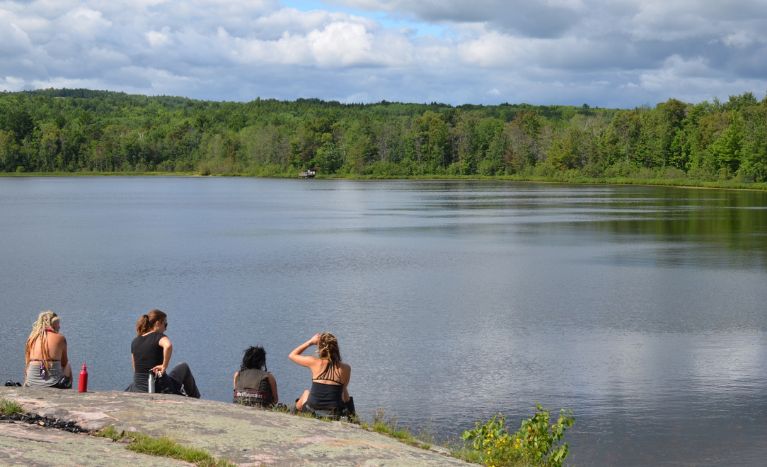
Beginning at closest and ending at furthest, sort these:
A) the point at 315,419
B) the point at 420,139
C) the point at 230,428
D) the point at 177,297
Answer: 1. the point at 230,428
2. the point at 315,419
3. the point at 177,297
4. the point at 420,139

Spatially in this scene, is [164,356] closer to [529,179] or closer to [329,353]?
[329,353]

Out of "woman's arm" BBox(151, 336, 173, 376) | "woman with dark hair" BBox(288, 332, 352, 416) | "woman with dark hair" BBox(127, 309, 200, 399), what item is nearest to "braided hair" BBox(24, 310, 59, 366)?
"woman with dark hair" BBox(127, 309, 200, 399)

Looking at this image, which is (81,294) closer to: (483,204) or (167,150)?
(483,204)

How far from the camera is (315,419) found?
10672mm

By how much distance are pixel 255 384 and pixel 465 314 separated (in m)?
12.7

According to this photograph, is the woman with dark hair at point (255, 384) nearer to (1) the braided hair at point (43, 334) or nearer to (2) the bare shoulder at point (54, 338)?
(2) the bare shoulder at point (54, 338)

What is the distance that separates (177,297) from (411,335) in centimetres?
845

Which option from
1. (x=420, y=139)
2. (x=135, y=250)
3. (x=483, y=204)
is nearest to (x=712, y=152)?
(x=483, y=204)

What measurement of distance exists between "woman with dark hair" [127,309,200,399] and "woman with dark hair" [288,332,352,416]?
1698 mm

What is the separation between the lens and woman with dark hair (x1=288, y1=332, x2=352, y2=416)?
1088 centimetres

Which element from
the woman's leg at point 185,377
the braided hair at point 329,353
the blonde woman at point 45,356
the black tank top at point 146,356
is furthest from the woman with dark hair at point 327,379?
the blonde woman at point 45,356

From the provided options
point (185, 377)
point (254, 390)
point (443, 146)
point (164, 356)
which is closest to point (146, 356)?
point (164, 356)

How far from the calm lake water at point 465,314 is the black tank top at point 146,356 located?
3.38 meters

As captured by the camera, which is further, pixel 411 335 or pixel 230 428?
pixel 411 335
